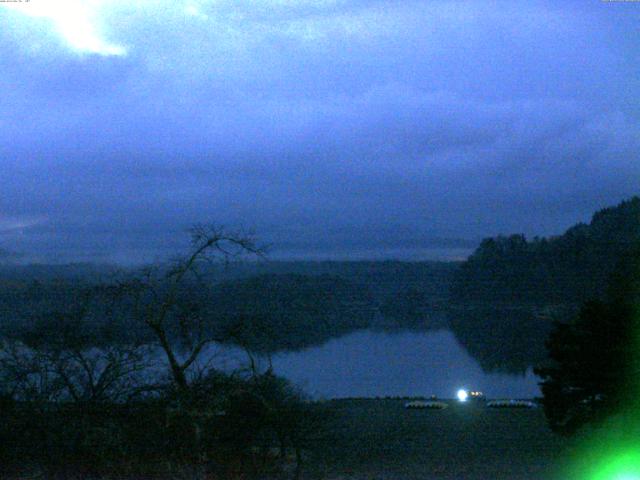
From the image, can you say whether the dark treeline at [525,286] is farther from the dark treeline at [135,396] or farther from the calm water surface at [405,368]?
the dark treeline at [135,396]

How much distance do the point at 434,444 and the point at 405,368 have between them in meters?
11.2

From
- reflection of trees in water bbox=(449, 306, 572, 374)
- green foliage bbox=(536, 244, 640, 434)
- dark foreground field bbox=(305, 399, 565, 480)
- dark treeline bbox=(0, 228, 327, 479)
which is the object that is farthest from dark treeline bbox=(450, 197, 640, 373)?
dark treeline bbox=(0, 228, 327, 479)

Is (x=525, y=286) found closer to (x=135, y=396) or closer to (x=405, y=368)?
(x=405, y=368)

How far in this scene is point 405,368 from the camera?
2581cm

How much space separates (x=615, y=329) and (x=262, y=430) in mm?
7277

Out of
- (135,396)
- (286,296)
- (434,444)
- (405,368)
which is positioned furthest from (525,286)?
(135,396)

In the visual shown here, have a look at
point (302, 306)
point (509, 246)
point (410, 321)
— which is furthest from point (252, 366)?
point (509, 246)

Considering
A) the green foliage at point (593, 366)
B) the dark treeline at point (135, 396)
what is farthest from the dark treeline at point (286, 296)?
the green foliage at point (593, 366)

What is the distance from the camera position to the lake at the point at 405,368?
22.6m

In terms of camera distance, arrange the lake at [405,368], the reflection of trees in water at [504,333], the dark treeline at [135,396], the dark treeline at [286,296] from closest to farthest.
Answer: the dark treeline at [135,396], the dark treeline at [286,296], the lake at [405,368], the reflection of trees in water at [504,333]

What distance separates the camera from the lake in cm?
2259

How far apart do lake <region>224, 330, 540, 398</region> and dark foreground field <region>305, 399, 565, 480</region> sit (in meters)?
1.44

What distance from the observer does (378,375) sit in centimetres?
2469

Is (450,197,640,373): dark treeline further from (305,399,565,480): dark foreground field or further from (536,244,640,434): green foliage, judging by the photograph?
(536,244,640,434): green foliage
